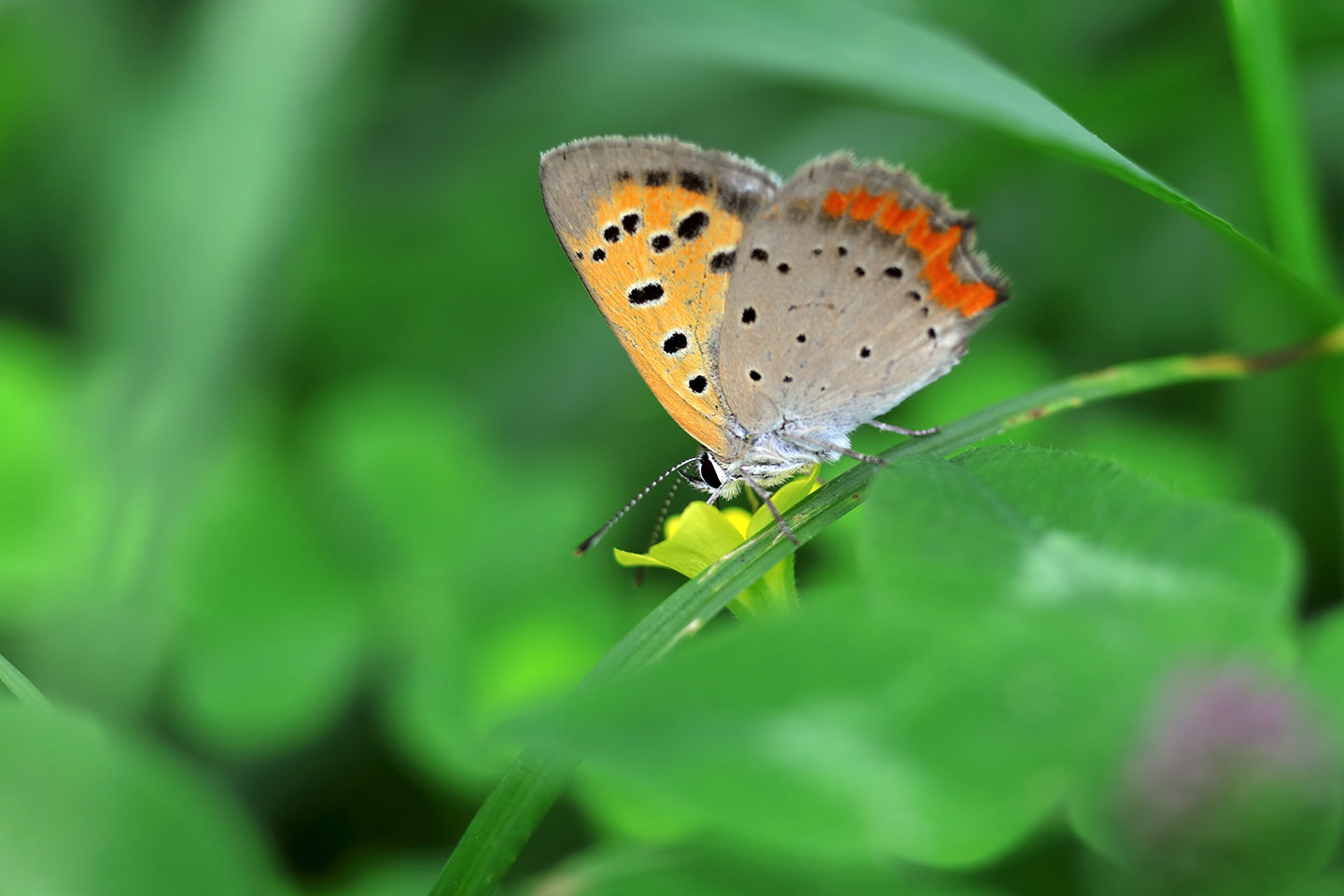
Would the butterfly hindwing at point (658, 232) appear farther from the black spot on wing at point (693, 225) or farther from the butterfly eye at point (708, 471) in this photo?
the butterfly eye at point (708, 471)

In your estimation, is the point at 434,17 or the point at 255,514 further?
the point at 434,17

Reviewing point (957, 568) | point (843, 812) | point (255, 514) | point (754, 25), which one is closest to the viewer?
point (843, 812)

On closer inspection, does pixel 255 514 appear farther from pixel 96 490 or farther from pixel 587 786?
pixel 587 786

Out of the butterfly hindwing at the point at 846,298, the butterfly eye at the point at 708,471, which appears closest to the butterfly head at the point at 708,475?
the butterfly eye at the point at 708,471

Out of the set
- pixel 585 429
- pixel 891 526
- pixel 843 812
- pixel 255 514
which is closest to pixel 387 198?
pixel 585 429

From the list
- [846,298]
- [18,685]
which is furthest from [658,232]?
[18,685]

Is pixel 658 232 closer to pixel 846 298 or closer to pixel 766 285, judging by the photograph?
pixel 766 285

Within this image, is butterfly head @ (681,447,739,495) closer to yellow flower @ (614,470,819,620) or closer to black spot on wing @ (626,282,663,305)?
black spot on wing @ (626,282,663,305)
